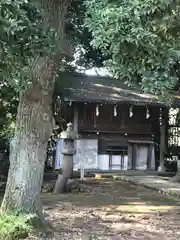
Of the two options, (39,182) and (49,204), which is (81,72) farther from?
(39,182)

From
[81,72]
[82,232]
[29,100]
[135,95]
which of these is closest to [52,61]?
[29,100]

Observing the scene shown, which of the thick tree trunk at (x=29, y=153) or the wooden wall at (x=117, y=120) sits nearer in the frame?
the thick tree trunk at (x=29, y=153)

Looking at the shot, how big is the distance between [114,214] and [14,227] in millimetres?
3688

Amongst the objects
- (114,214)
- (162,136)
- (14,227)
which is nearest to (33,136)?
(14,227)

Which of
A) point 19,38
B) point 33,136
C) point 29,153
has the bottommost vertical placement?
point 29,153

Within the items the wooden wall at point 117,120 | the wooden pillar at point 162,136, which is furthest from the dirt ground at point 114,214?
the wooden pillar at point 162,136

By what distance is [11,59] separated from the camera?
394 cm

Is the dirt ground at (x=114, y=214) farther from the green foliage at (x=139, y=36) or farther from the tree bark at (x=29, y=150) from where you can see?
the green foliage at (x=139, y=36)

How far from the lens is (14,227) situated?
6.03 m

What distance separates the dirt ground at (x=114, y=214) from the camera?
7.20 m

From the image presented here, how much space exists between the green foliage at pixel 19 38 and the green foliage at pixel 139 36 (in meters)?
0.98

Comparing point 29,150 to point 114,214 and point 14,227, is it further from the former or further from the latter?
point 114,214

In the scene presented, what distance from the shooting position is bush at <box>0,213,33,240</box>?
19.6 feet

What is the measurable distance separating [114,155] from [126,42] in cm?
1528
